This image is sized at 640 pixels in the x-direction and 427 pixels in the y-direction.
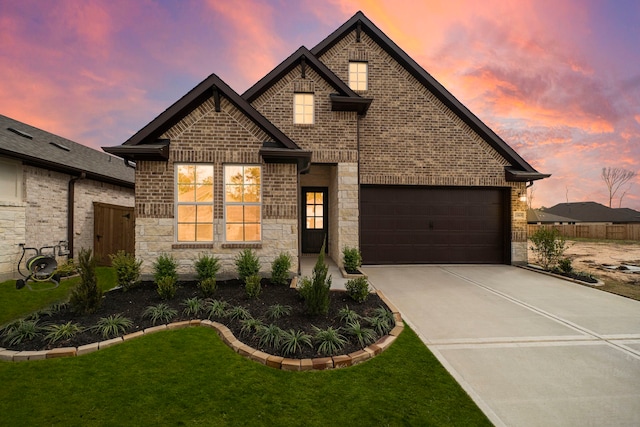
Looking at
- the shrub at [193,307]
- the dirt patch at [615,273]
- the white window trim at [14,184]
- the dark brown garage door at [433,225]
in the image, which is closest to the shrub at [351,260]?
the dark brown garage door at [433,225]

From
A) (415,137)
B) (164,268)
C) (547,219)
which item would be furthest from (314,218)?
(547,219)

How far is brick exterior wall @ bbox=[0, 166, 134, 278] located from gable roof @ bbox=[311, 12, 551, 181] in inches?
403

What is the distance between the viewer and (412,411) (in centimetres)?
242

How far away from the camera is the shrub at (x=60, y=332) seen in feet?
12.0

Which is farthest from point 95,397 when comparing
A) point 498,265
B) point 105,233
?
point 498,265

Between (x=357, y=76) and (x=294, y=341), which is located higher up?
(x=357, y=76)

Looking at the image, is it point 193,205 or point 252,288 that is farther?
point 193,205

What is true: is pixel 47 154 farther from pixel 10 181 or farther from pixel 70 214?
pixel 70 214

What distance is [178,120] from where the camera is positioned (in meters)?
6.52

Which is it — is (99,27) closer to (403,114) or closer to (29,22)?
(29,22)

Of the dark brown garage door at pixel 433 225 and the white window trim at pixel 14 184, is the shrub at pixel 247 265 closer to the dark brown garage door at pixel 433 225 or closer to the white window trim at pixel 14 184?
the dark brown garage door at pixel 433 225

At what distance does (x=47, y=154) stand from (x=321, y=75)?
995 cm

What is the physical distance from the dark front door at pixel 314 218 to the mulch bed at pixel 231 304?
472 cm

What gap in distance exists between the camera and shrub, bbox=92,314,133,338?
3.83 m
